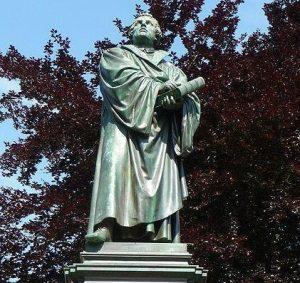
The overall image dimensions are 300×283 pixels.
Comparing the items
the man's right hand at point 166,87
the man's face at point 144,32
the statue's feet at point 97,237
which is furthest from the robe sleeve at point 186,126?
the statue's feet at point 97,237

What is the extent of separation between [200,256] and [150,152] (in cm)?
681

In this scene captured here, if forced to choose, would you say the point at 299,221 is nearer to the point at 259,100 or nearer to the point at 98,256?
the point at 259,100

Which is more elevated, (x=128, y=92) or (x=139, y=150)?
(x=128, y=92)

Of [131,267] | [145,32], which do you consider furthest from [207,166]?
[131,267]

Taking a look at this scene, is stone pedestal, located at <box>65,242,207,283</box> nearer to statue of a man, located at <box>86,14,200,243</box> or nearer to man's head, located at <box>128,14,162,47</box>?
statue of a man, located at <box>86,14,200,243</box>

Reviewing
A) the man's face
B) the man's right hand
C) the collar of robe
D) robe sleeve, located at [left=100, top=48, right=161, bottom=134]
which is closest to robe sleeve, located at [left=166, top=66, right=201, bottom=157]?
the man's right hand

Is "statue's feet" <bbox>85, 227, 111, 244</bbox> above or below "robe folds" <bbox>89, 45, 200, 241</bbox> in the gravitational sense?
below

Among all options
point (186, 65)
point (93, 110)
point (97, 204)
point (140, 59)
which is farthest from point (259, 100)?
point (97, 204)

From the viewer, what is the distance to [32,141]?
59.1ft

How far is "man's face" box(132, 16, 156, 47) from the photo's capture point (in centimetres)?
1032

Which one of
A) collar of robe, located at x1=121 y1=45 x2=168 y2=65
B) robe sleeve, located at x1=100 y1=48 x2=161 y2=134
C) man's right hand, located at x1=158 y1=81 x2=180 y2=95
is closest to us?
robe sleeve, located at x1=100 y1=48 x2=161 y2=134

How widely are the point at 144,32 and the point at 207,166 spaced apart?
733cm

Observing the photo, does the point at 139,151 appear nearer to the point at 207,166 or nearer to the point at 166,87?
the point at 166,87

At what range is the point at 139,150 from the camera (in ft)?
30.9
